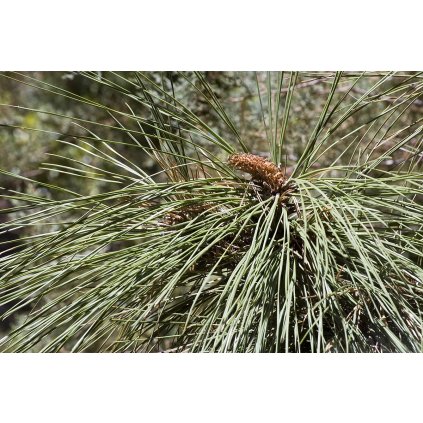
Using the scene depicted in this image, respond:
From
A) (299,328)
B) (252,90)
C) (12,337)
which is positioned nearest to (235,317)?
(299,328)

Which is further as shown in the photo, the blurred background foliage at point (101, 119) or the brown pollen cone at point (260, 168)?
the blurred background foliage at point (101, 119)

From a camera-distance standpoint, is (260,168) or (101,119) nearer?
(260,168)

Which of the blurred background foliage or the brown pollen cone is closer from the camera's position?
the brown pollen cone

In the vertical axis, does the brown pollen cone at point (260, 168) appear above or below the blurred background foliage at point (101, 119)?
above

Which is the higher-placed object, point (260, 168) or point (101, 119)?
point (260, 168)

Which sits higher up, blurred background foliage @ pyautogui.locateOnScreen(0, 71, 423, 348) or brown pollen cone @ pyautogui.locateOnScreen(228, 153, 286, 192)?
brown pollen cone @ pyautogui.locateOnScreen(228, 153, 286, 192)
